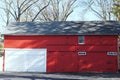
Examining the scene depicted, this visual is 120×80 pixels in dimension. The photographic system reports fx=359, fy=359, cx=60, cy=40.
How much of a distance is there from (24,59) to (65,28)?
695cm

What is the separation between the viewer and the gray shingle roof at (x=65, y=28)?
150ft

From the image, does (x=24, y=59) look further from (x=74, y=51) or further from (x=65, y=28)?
(x=65, y=28)

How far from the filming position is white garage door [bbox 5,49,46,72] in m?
45.3

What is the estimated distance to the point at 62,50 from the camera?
45031 mm

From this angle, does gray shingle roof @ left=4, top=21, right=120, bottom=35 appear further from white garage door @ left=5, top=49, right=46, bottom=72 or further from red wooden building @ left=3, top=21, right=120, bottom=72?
white garage door @ left=5, top=49, right=46, bottom=72

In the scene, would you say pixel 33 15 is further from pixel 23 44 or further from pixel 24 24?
pixel 23 44

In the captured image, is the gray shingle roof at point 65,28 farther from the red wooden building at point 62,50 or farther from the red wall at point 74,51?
the red wall at point 74,51

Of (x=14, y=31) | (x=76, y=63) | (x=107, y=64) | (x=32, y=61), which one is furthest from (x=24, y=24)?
(x=107, y=64)

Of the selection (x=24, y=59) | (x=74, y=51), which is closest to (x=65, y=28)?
(x=74, y=51)

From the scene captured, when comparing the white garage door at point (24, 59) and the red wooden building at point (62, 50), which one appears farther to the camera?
the white garage door at point (24, 59)

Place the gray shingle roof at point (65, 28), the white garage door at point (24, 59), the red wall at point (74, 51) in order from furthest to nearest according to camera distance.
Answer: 1. the gray shingle roof at point (65, 28)
2. the white garage door at point (24, 59)
3. the red wall at point (74, 51)

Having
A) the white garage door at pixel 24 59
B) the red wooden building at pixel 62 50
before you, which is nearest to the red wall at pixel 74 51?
the red wooden building at pixel 62 50

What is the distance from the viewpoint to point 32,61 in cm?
4550

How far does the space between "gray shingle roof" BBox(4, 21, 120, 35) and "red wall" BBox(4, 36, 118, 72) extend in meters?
0.72
